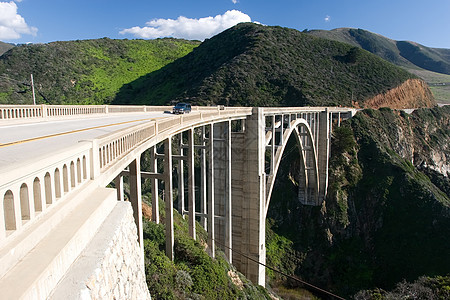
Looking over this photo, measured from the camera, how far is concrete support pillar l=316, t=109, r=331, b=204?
118 feet

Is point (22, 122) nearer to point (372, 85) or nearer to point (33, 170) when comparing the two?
point (33, 170)

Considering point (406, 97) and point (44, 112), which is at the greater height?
point (406, 97)

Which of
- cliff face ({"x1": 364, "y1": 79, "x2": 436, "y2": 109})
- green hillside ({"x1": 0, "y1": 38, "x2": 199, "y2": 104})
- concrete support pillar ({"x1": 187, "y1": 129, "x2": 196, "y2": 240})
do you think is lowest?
concrete support pillar ({"x1": 187, "y1": 129, "x2": 196, "y2": 240})

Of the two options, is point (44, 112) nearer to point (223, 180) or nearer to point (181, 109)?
point (181, 109)

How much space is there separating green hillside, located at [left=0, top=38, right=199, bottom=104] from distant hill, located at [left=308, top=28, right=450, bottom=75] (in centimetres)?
9961

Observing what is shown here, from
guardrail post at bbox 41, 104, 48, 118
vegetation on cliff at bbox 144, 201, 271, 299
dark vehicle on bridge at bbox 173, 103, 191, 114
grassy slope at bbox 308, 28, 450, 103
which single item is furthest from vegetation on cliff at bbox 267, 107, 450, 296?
grassy slope at bbox 308, 28, 450, 103

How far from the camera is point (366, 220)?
34.7 meters

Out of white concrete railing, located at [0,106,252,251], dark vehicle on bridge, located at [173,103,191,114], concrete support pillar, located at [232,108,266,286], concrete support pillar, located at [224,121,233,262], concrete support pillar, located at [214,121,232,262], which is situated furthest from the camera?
concrete support pillar, located at [232,108,266,286]

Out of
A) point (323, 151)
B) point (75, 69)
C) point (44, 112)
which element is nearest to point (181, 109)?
point (44, 112)

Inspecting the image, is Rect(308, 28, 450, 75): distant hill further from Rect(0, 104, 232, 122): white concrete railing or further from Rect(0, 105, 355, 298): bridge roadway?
Rect(0, 104, 232, 122): white concrete railing

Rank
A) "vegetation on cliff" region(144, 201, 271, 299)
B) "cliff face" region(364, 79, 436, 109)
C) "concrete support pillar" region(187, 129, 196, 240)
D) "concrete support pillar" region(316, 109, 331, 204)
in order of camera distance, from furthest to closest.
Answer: "cliff face" region(364, 79, 436, 109)
"concrete support pillar" region(316, 109, 331, 204)
"concrete support pillar" region(187, 129, 196, 240)
"vegetation on cliff" region(144, 201, 271, 299)

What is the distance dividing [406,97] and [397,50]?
455 ft

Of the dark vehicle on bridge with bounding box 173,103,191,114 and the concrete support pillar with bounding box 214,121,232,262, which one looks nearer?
the concrete support pillar with bounding box 214,121,232,262

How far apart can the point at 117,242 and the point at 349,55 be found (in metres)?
68.3
